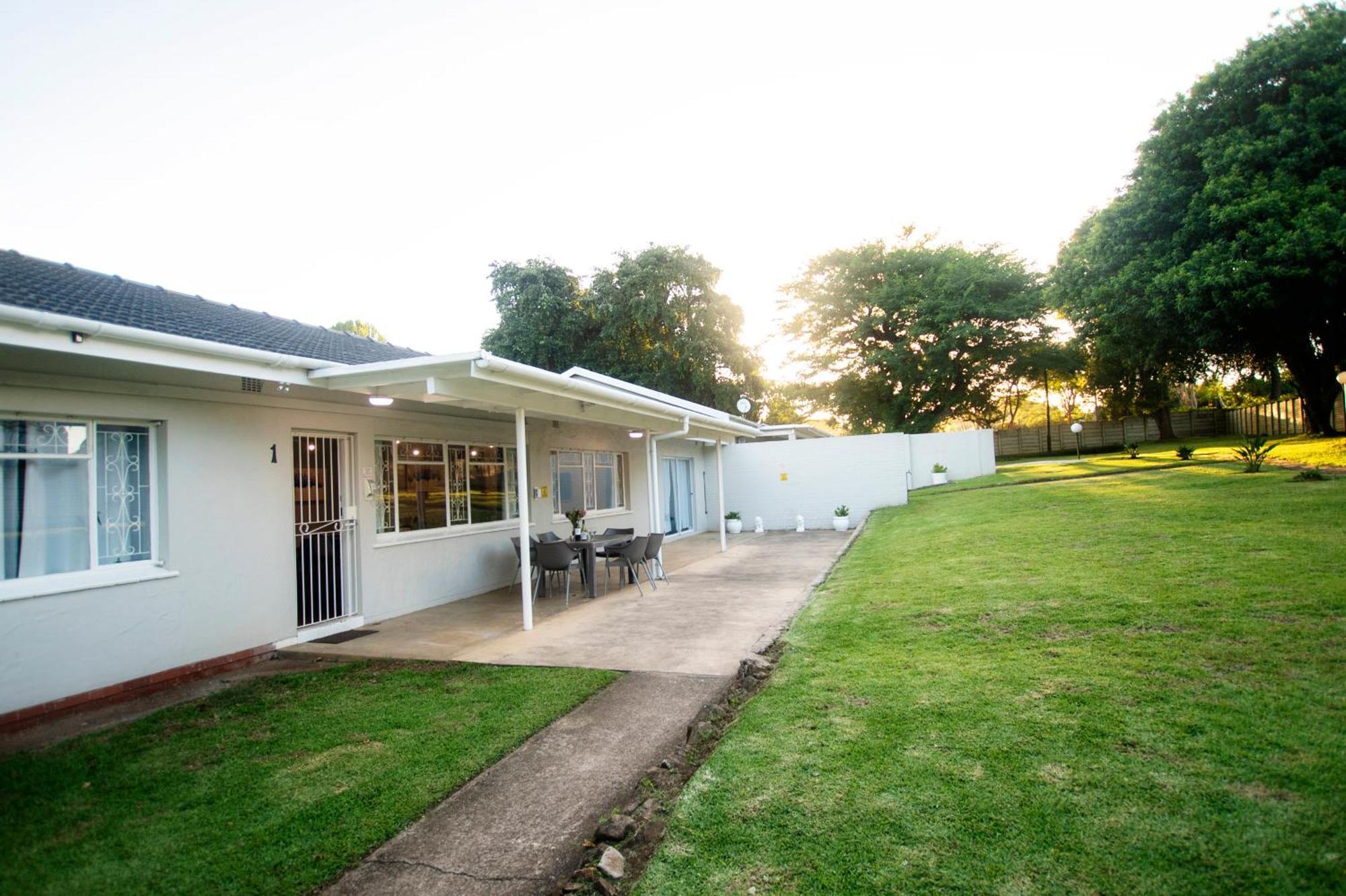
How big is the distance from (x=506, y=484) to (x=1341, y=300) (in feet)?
64.8

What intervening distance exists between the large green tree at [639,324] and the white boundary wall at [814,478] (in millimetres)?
8164

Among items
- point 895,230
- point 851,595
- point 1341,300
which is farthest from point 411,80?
point 895,230

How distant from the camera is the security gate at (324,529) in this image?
22.1ft

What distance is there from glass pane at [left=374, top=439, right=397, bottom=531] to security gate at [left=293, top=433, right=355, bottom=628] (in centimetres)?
32

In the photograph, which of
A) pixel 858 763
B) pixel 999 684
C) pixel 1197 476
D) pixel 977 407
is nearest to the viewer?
pixel 858 763

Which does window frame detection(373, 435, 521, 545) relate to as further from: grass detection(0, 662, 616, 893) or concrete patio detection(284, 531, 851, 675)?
grass detection(0, 662, 616, 893)

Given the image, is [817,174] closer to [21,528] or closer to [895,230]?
[21,528]

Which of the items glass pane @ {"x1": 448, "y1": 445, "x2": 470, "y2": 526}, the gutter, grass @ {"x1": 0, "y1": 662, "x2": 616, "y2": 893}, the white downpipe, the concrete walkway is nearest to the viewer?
the concrete walkway

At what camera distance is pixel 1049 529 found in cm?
863

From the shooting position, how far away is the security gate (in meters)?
6.73

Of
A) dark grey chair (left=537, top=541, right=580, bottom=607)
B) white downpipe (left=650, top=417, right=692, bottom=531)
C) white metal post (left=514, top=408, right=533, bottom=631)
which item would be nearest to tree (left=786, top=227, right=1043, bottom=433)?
white downpipe (left=650, top=417, right=692, bottom=531)

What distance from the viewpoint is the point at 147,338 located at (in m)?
4.32

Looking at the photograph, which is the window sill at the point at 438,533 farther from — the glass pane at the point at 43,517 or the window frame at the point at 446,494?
the glass pane at the point at 43,517

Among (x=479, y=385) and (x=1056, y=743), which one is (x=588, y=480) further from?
(x=1056, y=743)
